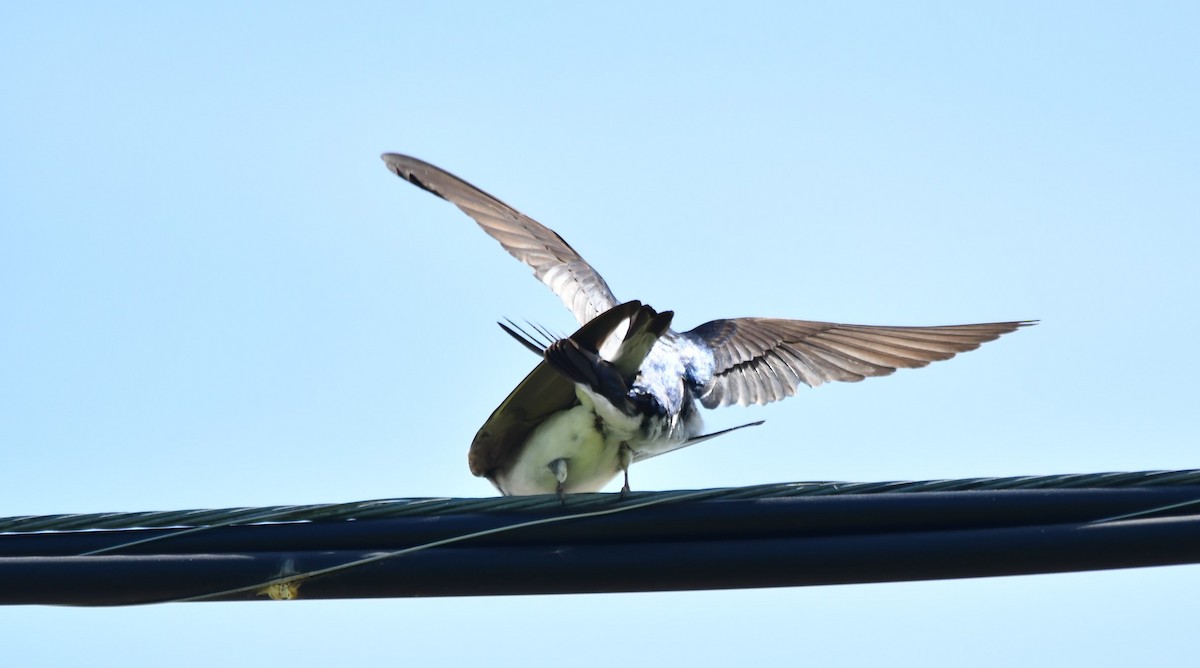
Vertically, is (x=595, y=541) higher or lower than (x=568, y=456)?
lower

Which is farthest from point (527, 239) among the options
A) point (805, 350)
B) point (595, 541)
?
point (595, 541)

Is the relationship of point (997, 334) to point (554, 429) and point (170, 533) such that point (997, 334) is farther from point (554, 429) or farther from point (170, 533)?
point (170, 533)

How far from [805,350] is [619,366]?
183cm

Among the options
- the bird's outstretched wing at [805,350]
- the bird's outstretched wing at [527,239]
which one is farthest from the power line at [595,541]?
the bird's outstretched wing at [527,239]

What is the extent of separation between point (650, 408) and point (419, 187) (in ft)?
7.67

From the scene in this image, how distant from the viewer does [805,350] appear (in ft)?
20.7

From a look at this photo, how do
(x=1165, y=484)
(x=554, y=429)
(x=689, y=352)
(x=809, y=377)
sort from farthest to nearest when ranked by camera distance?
(x=809, y=377), (x=689, y=352), (x=554, y=429), (x=1165, y=484)

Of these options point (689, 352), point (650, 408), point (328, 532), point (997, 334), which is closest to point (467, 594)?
point (328, 532)

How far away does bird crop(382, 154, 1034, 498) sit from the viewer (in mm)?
4543

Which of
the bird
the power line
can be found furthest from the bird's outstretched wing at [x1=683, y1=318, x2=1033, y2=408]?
the power line

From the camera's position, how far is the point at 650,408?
4809 mm

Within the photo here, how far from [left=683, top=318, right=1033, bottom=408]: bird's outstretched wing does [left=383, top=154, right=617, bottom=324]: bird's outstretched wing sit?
0.50 m

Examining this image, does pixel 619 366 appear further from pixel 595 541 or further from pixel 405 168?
pixel 405 168

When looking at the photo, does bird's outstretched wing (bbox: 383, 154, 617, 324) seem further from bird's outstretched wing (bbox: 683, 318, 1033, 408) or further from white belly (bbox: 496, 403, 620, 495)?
white belly (bbox: 496, 403, 620, 495)
